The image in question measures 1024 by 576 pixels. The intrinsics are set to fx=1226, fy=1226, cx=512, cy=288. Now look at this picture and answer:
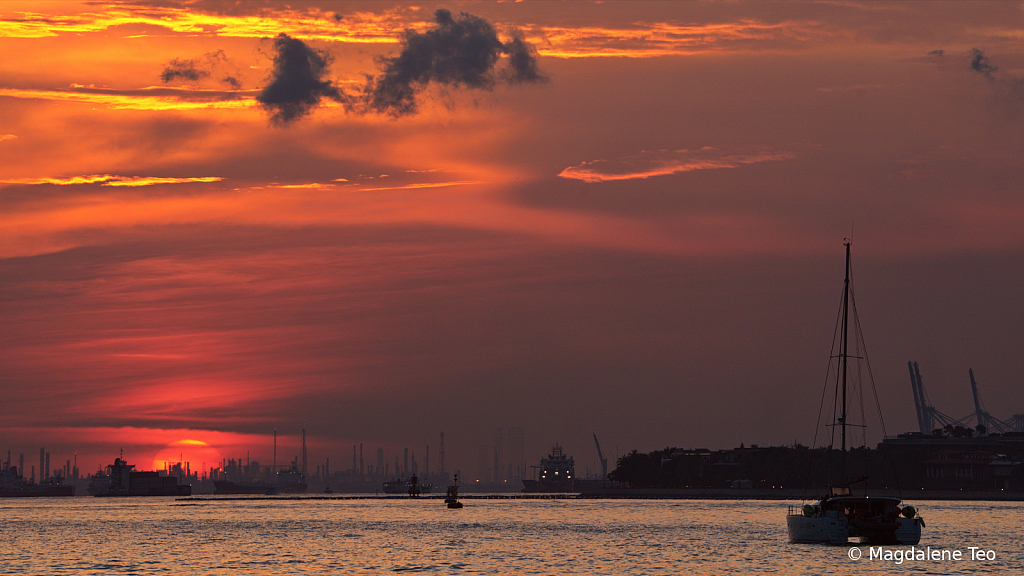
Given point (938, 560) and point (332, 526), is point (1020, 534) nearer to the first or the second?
point (938, 560)

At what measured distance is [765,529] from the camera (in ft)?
477

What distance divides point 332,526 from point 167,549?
184 ft

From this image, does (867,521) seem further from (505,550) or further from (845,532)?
(505,550)

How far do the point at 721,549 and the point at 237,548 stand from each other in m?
47.3

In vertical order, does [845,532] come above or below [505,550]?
above

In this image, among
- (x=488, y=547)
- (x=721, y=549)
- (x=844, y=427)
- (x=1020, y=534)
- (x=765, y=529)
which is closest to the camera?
(x=844, y=427)

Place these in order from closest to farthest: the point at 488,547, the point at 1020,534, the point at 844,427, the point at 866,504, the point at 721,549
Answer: the point at 866,504 → the point at 844,427 → the point at 721,549 → the point at 488,547 → the point at 1020,534

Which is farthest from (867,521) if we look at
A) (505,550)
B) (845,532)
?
(505,550)

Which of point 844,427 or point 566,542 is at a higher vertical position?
point 844,427

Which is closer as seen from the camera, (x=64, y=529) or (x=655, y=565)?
(x=655, y=565)

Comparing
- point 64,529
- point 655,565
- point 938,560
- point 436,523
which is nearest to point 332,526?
point 436,523

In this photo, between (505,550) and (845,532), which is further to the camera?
(505,550)

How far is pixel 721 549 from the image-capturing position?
110 meters

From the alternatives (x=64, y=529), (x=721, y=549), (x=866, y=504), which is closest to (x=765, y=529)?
(x=721, y=549)
